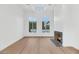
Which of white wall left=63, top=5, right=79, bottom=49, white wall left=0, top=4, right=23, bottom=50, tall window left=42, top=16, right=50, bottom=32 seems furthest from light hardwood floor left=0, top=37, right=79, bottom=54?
tall window left=42, top=16, right=50, bottom=32

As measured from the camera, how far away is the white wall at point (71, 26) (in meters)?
4.58

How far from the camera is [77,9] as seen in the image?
443 centimetres

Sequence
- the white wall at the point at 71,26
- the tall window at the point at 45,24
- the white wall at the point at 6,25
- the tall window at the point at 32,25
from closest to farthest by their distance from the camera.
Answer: the white wall at the point at 6,25 → the white wall at the point at 71,26 → the tall window at the point at 45,24 → the tall window at the point at 32,25

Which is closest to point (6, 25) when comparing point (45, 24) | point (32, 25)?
point (32, 25)

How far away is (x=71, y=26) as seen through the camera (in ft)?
16.6

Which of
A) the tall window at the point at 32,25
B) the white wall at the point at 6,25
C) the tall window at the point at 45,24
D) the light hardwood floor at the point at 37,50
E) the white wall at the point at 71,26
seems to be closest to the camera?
the light hardwood floor at the point at 37,50

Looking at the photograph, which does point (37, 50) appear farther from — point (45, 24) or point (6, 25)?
point (45, 24)

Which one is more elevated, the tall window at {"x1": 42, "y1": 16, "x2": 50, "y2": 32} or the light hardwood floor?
the tall window at {"x1": 42, "y1": 16, "x2": 50, "y2": 32}

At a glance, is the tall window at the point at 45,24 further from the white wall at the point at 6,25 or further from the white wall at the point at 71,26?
the white wall at the point at 71,26

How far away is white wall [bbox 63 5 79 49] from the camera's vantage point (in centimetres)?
458

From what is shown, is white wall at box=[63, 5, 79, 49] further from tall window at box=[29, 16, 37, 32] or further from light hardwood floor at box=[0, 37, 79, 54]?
tall window at box=[29, 16, 37, 32]

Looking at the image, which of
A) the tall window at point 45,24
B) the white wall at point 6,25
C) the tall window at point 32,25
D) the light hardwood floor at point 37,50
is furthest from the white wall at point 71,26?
the tall window at point 32,25

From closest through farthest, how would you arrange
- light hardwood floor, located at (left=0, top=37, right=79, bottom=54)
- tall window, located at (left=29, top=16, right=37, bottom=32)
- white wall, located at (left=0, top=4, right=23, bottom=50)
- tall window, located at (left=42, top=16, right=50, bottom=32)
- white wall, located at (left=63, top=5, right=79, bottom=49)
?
light hardwood floor, located at (left=0, top=37, right=79, bottom=54) → white wall, located at (left=0, top=4, right=23, bottom=50) → white wall, located at (left=63, top=5, right=79, bottom=49) → tall window, located at (left=42, top=16, right=50, bottom=32) → tall window, located at (left=29, top=16, right=37, bottom=32)
